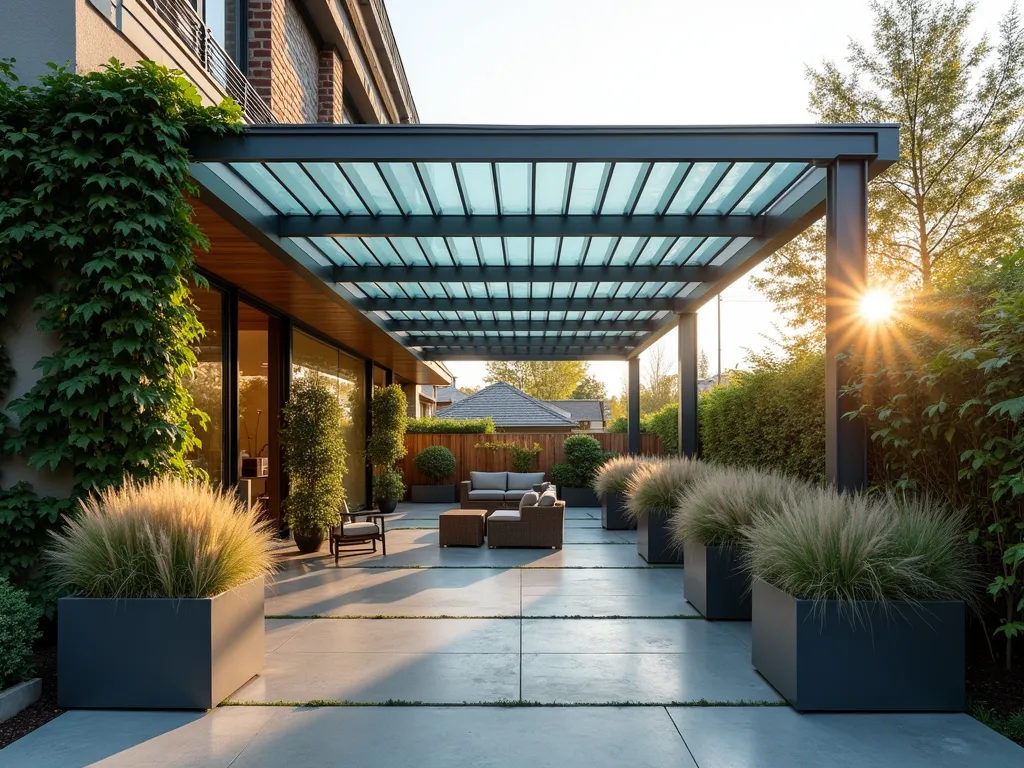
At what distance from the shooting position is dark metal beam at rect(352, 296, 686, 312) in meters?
11.8

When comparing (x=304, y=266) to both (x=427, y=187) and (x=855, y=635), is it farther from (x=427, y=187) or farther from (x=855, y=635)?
(x=855, y=635)

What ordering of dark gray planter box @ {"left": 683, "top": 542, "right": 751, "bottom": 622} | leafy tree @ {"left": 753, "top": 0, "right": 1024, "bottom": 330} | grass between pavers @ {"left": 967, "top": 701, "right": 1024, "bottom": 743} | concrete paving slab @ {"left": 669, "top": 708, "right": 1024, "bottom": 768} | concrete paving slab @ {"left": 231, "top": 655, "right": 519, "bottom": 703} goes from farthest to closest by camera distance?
leafy tree @ {"left": 753, "top": 0, "right": 1024, "bottom": 330} < dark gray planter box @ {"left": 683, "top": 542, "right": 751, "bottom": 622} < concrete paving slab @ {"left": 231, "top": 655, "right": 519, "bottom": 703} < grass between pavers @ {"left": 967, "top": 701, "right": 1024, "bottom": 743} < concrete paving slab @ {"left": 669, "top": 708, "right": 1024, "bottom": 768}

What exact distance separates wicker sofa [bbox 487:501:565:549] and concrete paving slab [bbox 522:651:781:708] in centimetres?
514

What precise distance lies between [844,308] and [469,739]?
4.02 m

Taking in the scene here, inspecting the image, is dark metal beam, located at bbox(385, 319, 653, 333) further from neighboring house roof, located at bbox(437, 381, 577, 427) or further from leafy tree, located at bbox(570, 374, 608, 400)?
leafy tree, located at bbox(570, 374, 608, 400)

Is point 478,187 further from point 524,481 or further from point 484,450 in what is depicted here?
point 484,450

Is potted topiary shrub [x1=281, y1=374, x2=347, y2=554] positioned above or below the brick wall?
below

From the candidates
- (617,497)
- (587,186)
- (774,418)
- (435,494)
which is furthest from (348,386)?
(587,186)

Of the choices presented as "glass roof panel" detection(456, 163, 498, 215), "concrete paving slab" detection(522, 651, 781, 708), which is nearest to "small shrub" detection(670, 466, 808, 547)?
"concrete paving slab" detection(522, 651, 781, 708)

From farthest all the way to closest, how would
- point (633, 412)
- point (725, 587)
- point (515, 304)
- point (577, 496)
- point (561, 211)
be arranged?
point (633, 412), point (577, 496), point (515, 304), point (561, 211), point (725, 587)

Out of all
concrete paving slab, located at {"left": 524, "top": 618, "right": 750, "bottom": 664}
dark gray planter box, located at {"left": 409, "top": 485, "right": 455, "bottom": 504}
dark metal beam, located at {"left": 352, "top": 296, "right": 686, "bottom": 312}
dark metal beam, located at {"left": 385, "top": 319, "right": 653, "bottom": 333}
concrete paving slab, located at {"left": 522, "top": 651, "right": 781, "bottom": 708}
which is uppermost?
dark metal beam, located at {"left": 352, "top": 296, "right": 686, "bottom": 312}

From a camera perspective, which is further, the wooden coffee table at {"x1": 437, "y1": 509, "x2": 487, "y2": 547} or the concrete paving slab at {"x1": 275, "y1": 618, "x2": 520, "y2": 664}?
the wooden coffee table at {"x1": 437, "y1": 509, "x2": 487, "y2": 547}

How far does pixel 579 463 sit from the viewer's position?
1734cm

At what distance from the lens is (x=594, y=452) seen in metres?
17.2
